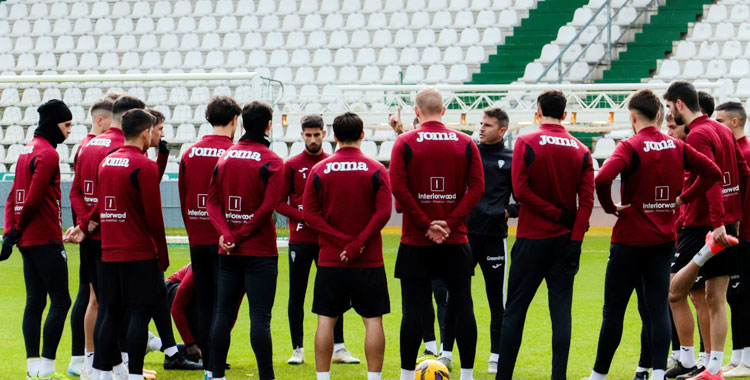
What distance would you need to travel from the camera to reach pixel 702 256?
20.6 feet

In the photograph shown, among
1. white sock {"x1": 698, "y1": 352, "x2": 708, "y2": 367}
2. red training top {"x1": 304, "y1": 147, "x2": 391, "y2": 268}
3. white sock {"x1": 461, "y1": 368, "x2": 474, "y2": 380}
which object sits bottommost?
white sock {"x1": 698, "y1": 352, "x2": 708, "y2": 367}

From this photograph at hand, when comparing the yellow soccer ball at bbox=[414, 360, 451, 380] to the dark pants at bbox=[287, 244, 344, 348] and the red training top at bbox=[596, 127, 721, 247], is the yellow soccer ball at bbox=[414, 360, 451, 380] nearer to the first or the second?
the dark pants at bbox=[287, 244, 344, 348]

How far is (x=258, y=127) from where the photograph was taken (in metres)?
6.02

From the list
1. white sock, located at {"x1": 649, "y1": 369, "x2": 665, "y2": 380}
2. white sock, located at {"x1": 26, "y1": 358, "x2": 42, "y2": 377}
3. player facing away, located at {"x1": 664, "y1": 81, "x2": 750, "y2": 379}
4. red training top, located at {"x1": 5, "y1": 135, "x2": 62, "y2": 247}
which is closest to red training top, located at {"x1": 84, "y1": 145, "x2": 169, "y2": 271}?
red training top, located at {"x1": 5, "y1": 135, "x2": 62, "y2": 247}

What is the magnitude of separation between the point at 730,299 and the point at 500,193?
1.75 meters

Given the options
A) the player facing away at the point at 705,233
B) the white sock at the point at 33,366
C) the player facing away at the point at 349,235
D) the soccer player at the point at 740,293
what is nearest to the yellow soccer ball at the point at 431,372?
the player facing away at the point at 349,235

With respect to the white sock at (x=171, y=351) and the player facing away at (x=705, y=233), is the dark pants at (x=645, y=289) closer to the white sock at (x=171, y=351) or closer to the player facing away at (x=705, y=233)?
the player facing away at (x=705, y=233)

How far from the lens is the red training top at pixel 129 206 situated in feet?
19.1

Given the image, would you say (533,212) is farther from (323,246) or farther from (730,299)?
(730,299)

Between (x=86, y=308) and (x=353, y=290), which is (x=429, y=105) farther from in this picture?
(x=86, y=308)

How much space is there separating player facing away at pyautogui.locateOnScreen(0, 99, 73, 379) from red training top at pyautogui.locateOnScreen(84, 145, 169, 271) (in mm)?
640

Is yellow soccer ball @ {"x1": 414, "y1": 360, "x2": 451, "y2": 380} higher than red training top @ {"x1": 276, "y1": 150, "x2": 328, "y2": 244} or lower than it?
lower

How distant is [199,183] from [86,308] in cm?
137

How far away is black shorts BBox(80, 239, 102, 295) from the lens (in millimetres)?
6328
